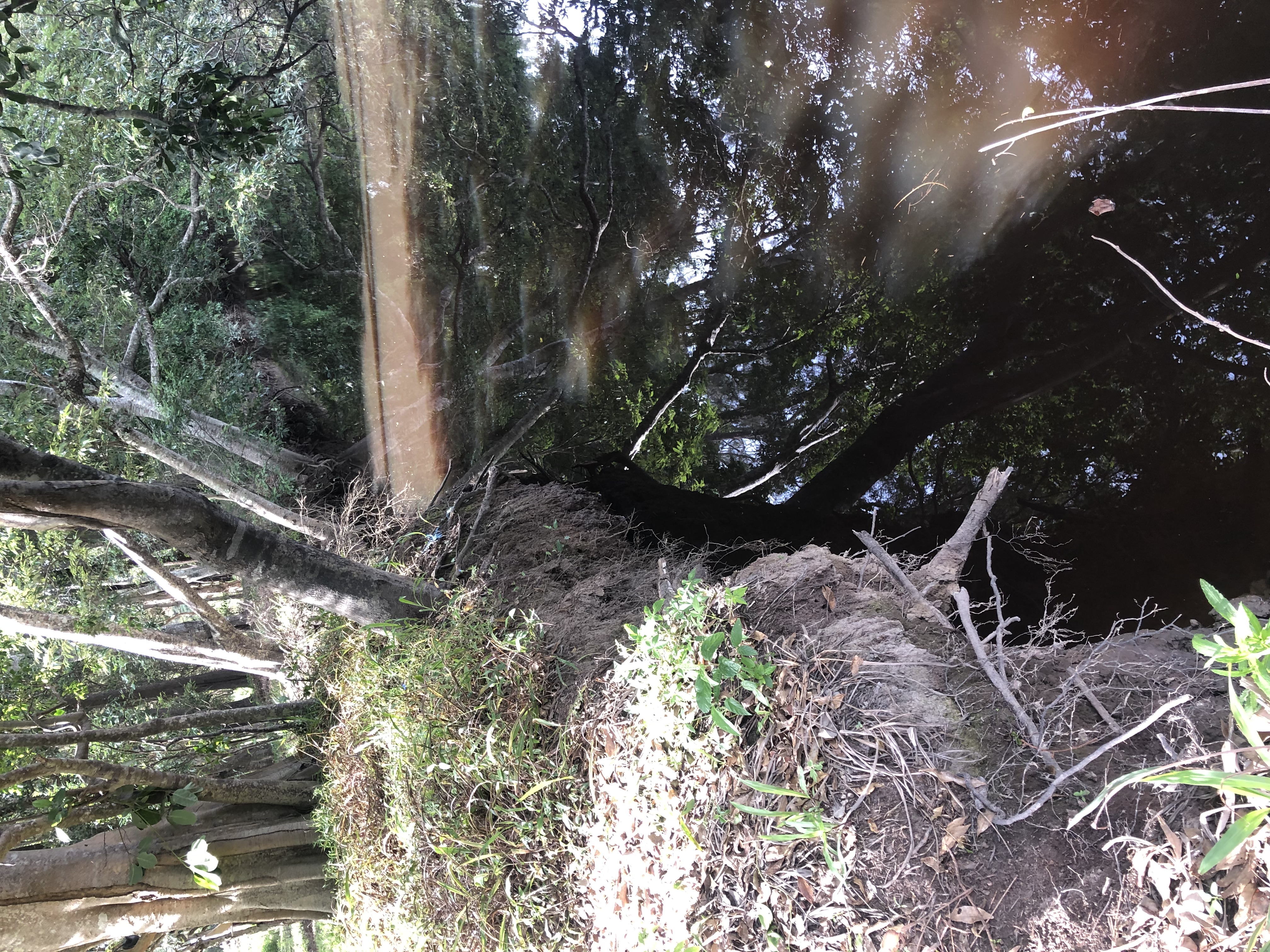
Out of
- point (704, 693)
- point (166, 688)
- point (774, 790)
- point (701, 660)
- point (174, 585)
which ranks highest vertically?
point (174, 585)

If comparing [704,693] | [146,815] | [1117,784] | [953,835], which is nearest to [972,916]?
[953,835]

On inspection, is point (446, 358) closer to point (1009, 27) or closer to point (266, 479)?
point (266, 479)

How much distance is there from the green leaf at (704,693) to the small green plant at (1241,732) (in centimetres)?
106

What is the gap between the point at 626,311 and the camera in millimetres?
6367

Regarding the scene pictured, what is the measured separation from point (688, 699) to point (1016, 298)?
12.6ft

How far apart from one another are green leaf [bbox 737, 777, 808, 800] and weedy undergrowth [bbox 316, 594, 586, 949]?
35.1 inches

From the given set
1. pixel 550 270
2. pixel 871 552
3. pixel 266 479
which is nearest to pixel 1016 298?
pixel 871 552

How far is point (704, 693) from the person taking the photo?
2.47m

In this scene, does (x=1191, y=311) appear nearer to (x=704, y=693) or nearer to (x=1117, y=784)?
(x=1117, y=784)

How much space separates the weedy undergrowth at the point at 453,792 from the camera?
3.04 metres

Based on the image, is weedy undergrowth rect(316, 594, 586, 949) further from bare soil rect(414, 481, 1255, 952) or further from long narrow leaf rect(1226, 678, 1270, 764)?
long narrow leaf rect(1226, 678, 1270, 764)

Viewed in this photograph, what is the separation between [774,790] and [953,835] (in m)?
0.54

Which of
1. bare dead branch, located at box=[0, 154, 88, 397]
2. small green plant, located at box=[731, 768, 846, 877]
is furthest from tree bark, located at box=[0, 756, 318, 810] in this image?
small green plant, located at box=[731, 768, 846, 877]

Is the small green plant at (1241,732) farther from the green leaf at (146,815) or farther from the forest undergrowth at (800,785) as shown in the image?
the green leaf at (146,815)
